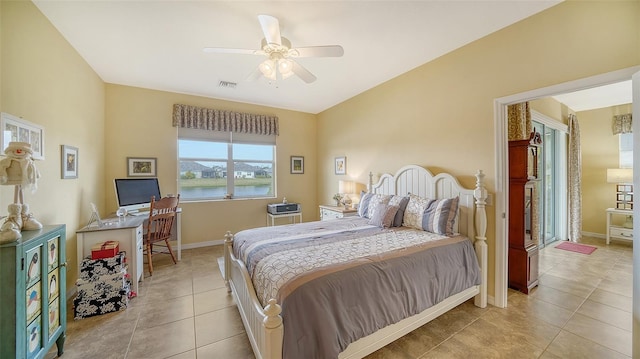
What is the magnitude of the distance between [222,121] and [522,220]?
469cm

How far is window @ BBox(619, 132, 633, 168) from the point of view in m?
4.05

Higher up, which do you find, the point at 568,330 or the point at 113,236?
the point at 113,236

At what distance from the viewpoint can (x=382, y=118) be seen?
3650 millimetres

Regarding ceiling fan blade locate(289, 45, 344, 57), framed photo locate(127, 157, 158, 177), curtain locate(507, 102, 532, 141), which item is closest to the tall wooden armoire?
curtain locate(507, 102, 532, 141)

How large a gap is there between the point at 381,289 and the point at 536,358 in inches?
49.1

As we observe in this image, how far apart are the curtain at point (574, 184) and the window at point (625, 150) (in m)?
0.55

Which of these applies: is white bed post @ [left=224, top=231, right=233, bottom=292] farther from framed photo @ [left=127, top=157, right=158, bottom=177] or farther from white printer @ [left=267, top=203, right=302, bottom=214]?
framed photo @ [left=127, top=157, right=158, bottom=177]

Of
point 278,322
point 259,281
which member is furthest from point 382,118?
point 278,322

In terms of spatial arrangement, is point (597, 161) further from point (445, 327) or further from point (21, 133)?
point (21, 133)

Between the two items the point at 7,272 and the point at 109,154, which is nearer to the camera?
the point at 7,272

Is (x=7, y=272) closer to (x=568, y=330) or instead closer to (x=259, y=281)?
(x=259, y=281)

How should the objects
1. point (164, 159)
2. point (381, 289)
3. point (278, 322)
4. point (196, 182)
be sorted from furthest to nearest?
point (196, 182) < point (164, 159) < point (381, 289) < point (278, 322)

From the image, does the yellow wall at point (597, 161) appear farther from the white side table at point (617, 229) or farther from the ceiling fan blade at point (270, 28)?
the ceiling fan blade at point (270, 28)

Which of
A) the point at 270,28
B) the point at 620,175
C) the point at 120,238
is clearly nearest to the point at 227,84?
the point at 270,28
